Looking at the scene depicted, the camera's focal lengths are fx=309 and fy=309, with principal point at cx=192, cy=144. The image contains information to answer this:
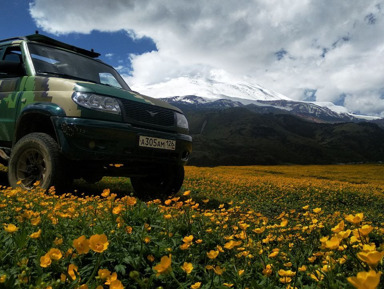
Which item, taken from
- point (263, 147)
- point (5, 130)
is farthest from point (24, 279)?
point (263, 147)

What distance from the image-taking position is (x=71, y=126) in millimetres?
4367

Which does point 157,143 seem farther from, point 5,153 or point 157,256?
point 157,256

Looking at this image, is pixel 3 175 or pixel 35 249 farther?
pixel 3 175

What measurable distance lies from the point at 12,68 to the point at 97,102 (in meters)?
1.87

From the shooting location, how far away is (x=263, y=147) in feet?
459

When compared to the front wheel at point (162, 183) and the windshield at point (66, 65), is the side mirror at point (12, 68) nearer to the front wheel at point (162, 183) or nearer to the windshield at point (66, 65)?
the windshield at point (66, 65)

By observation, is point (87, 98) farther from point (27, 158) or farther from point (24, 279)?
point (24, 279)

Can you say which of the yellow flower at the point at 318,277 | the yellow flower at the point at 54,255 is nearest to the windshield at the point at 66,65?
the yellow flower at the point at 54,255

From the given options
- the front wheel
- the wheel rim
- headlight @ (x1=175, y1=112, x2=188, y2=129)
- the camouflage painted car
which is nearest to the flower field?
the camouflage painted car

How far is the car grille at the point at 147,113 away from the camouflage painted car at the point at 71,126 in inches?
0.6

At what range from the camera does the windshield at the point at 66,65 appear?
5512 mm

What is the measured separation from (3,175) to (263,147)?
450 ft

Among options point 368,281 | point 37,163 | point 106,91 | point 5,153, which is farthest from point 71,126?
point 368,281

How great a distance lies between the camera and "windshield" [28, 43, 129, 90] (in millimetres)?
5512
